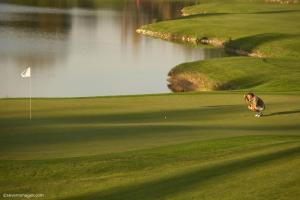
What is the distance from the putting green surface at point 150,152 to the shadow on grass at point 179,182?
0.02 m

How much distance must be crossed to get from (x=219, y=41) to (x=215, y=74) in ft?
89.2

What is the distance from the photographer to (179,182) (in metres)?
13.1

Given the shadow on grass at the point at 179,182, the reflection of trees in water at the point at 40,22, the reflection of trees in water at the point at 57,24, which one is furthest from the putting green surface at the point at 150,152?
the reflection of trees in water at the point at 40,22

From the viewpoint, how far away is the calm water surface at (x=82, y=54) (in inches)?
1745

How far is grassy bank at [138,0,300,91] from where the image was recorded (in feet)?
144

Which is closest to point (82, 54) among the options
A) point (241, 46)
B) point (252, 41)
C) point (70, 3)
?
point (241, 46)

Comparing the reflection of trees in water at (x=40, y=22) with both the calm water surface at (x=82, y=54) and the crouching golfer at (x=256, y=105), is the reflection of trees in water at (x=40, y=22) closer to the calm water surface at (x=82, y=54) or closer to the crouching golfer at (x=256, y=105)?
the calm water surface at (x=82, y=54)

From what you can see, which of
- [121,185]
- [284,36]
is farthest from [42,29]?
[121,185]

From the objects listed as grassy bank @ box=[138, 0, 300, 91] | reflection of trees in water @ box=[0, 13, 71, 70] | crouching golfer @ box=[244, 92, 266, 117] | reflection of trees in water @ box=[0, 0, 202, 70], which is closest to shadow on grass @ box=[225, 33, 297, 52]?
grassy bank @ box=[138, 0, 300, 91]

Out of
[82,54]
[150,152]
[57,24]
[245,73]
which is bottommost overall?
[150,152]

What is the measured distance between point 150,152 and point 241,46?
53.1 meters

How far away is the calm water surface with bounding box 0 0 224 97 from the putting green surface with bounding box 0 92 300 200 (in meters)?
20.1

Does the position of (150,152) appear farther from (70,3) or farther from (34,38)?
(70,3)

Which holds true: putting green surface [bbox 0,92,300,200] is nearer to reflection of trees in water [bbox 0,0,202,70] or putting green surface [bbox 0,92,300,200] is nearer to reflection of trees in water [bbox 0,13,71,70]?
reflection of trees in water [bbox 0,13,71,70]
